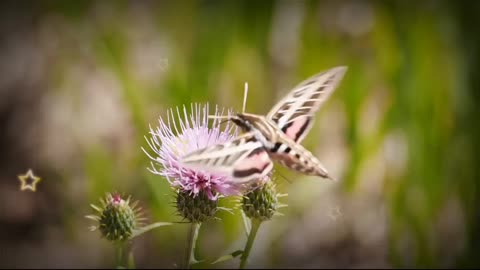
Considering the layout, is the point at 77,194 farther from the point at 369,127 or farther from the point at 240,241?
the point at 369,127

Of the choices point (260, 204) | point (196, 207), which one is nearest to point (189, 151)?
point (196, 207)

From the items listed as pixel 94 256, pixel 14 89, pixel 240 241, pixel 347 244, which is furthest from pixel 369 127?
pixel 14 89

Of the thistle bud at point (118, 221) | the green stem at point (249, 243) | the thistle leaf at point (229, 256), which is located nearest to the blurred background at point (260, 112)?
the thistle bud at point (118, 221)

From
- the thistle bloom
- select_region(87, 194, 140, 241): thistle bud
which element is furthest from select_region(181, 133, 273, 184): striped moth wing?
select_region(87, 194, 140, 241): thistle bud

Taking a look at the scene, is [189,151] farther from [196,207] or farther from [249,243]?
[249,243]

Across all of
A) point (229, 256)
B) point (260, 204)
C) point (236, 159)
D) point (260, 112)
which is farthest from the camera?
point (260, 112)

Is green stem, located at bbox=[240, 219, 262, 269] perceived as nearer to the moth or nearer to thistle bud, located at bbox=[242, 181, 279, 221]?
thistle bud, located at bbox=[242, 181, 279, 221]
